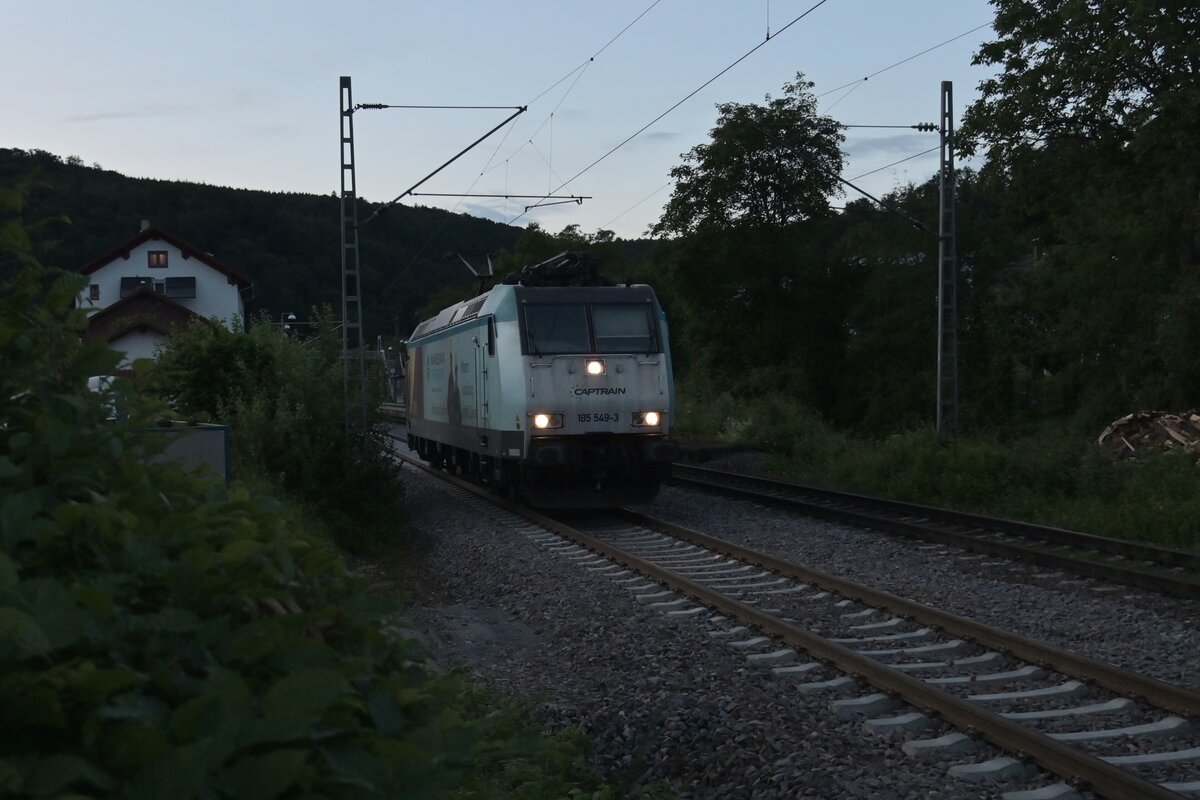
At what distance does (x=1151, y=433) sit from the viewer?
24.0 m

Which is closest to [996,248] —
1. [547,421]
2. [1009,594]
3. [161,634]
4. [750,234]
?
[750,234]

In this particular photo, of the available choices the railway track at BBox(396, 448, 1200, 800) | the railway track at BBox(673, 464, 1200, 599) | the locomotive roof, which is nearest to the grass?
the railway track at BBox(673, 464, 1200, 599)

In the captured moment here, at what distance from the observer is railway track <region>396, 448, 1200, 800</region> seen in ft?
20.0

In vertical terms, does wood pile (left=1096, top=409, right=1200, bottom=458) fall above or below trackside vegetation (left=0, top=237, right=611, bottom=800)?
below

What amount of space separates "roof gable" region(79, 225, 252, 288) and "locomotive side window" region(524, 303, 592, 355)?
49.4m

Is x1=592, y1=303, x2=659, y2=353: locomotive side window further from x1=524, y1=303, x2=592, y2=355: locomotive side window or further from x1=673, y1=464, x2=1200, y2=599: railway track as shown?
x1=673, y1=464, x2=1200, y2=599: railway track

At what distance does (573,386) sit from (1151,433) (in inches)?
523

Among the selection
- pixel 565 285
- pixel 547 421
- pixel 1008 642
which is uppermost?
pixel 565 285

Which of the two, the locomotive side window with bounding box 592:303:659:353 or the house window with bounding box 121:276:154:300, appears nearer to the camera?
the locomotive side window with bounding box 592:303:659:353

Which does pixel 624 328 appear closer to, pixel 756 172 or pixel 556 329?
pixel 556 329

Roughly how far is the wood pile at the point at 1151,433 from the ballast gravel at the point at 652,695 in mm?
12827

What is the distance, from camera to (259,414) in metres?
16.5

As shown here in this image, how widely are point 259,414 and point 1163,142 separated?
21170mm

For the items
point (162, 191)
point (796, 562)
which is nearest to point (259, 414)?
point (796, 562)
